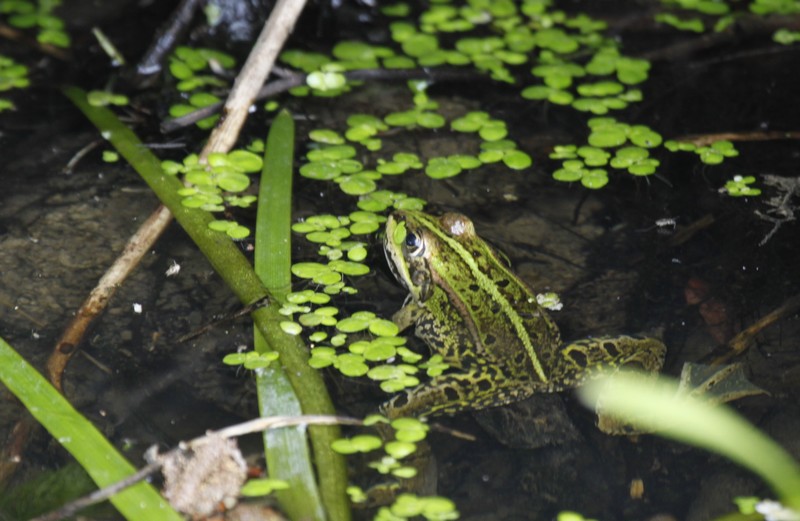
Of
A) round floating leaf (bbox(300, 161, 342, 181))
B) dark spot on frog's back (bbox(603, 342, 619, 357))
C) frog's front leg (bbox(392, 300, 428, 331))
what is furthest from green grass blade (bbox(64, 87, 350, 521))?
dark spot on frog's back (bbox(603, 342, 619, 357))

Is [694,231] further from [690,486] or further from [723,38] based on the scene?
[723,38]

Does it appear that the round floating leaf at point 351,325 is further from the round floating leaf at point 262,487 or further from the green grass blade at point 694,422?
the green grass blade at point 694,422

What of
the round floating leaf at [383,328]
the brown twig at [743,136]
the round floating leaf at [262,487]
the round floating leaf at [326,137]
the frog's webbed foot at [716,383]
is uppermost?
the round floating leaf at [326,137]

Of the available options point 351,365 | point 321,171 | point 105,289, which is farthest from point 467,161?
point 105,289

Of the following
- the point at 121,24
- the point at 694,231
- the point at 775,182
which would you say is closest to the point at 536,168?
the point at 694,231

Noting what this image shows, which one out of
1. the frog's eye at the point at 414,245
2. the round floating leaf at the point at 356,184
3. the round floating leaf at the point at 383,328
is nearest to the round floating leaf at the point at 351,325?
the round floating leaf at the point at 383,328

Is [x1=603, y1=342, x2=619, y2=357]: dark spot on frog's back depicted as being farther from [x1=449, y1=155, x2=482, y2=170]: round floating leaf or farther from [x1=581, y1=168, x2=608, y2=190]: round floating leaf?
[x1=449, y1=155, x2=482, y2=170]: round floating leaf

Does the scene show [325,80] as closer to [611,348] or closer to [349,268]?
[349,268]
